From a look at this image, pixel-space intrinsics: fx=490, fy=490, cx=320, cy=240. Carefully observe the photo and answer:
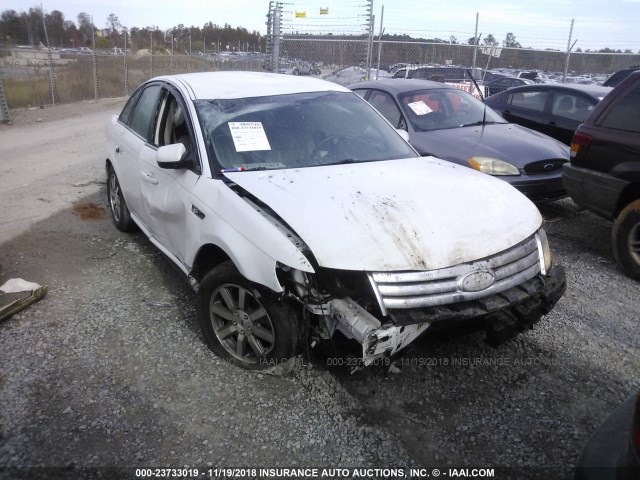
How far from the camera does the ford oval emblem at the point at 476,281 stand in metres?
2.51

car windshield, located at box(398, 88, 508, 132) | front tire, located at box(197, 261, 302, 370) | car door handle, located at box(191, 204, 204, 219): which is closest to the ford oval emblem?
front tire, located at box(197, 261, 302, 370)

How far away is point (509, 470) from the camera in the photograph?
7.75 feet

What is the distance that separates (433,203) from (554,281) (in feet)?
2.78

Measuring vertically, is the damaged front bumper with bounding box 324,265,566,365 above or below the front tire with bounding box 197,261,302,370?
above

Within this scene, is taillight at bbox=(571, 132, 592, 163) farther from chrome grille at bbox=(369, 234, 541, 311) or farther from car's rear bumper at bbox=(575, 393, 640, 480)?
car's rear bumper at bbox=(575, 393, 640, 480)

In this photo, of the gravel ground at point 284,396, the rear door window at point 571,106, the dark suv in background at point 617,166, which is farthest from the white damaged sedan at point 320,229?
the rear door window at point 571,106

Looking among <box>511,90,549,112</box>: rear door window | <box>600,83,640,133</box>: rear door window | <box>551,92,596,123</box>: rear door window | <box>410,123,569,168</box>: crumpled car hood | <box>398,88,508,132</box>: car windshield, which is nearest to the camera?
<box>600,83,640,133</box>: rear door window

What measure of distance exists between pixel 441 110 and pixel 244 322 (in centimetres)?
477

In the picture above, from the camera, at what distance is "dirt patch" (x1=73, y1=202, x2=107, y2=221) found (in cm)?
577

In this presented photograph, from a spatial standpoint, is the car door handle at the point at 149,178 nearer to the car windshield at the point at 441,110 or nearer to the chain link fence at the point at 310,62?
the car windshield at the point at 441,110

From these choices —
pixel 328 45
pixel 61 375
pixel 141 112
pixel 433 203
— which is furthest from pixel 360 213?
pixel 328 45

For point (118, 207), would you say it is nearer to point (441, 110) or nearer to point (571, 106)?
point (441, 110)

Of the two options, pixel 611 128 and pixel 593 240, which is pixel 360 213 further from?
pixel 593 240

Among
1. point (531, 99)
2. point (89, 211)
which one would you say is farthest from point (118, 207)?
point (531, 99)
